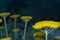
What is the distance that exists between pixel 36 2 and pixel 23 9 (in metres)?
0.17

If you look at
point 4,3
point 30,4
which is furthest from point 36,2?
point 4,3

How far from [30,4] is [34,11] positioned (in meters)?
0.09

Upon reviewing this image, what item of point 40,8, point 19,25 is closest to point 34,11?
point 40,8

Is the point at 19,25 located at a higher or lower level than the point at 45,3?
lower

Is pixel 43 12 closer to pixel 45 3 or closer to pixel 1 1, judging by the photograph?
pixel 45 3

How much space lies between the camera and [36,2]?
3.09 metres

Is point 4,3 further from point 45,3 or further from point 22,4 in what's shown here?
point 45,3

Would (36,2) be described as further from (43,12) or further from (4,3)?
(4,3)

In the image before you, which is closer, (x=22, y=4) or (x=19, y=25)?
(x=19, y=25)

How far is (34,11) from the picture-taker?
10.2 ft

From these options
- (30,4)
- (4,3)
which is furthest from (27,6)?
(4,3)

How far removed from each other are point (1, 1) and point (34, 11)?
38 centimetres

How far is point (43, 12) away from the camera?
10.2 feet

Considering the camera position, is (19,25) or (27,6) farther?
(27,6)
